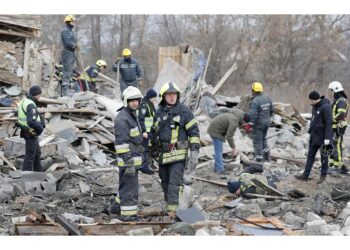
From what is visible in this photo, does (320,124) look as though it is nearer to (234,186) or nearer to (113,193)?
(234,186)

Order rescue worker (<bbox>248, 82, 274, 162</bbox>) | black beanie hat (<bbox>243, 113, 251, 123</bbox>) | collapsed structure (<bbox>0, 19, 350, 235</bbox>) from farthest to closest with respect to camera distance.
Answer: rescue worker (<bbox>248, 82, 274, 162</bbox>)
black beanie hat (<bbox>243, 113, 251, 123</bbox>)
collapsed structure (<bbox>0, 19, 350, 235</bbox>)

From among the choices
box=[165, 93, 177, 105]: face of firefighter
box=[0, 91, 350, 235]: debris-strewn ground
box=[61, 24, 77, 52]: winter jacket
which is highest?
box=[61, 24, 77, 52]: winter jacket

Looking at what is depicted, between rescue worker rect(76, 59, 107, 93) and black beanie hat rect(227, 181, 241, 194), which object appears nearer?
black beanie hat rect(227, 181, 241, 194)

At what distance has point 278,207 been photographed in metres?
9.34

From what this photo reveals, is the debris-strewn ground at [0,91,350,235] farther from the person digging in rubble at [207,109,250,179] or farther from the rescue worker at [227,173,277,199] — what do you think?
the person digging in rubble at [207,109,250,179]

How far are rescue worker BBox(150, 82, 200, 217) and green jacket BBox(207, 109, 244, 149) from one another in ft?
10.9

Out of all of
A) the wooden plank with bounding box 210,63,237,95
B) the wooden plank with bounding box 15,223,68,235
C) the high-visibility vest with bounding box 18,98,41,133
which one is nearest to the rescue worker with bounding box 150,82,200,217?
the wooden plank with bounding box 15,223,68,235

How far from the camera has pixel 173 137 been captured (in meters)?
8.83

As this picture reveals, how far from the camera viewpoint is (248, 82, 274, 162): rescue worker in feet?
44.5

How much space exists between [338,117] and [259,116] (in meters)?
1.89

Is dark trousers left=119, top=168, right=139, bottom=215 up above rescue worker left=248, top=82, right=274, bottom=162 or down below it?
below

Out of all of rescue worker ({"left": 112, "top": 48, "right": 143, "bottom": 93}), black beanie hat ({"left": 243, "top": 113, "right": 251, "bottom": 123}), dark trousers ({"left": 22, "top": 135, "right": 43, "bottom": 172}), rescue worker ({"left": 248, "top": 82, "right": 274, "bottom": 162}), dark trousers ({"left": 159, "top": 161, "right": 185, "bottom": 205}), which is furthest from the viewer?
rescue worker ({"left": 112, "top": 48, "right": 143, "bottom": 93})

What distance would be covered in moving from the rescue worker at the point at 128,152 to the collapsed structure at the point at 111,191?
280 mm

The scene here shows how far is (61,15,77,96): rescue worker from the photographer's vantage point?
15.9 m
